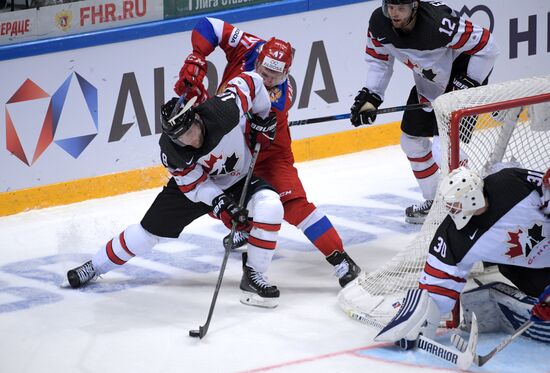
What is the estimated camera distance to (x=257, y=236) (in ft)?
15.9

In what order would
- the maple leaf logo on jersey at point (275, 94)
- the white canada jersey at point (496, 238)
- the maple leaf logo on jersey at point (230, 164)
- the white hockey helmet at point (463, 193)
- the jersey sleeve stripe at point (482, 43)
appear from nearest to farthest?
the white hockey helmet at point (463, 193)
the white canada jersey at point (496, 238)
the maple leaf logo on jersey at point (230, 164)
the maple leaf logo on jersey at point (275, 94)
the jersey sleeve stripe at point (482, 43)

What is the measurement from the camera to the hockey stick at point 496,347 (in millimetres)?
4023

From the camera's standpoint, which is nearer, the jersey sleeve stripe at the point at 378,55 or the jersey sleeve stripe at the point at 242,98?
the jersey sleeve stripe at the point at 242,98

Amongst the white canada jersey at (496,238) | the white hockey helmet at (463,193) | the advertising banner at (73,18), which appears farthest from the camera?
the advertising banner at (73,18)

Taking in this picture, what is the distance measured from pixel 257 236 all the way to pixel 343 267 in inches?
15.6

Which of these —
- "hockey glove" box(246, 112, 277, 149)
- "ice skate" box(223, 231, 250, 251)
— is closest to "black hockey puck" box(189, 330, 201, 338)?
"hockey glove" box(246, 112, 277, 149)

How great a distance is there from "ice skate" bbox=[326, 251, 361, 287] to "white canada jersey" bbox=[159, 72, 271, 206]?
1.68 ft

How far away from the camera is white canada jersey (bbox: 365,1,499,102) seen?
17.2 ft

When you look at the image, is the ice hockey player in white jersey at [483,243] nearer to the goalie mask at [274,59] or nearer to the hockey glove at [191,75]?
the goalie mask at [274,59]

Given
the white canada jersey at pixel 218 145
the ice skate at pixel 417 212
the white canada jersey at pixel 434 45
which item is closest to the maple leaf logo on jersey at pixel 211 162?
the white canada jersey at pixel 218 145

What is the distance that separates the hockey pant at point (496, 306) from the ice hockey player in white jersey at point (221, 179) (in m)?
0.84

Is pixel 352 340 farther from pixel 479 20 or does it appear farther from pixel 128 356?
pixel 479 20

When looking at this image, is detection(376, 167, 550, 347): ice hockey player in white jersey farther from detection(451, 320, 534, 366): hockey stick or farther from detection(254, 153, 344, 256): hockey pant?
detection(254, 153, 344, 256): hockey pant

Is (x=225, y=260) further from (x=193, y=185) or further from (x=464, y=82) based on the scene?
(x=464, y=82)
